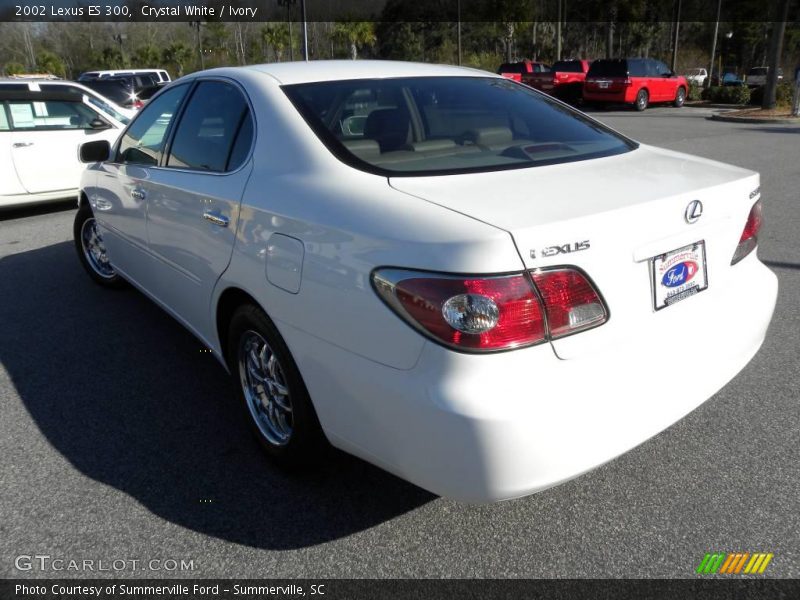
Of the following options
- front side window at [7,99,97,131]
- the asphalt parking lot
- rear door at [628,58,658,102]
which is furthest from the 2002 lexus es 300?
rear door at [628,58,658,102]

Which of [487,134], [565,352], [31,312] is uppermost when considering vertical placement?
[487,134]

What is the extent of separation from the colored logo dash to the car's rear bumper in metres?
0.51

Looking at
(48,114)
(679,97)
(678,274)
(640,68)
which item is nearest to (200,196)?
(678,274)

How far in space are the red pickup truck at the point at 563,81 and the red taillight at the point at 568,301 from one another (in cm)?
2711

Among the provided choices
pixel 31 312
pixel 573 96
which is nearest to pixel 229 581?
pixel 31 312

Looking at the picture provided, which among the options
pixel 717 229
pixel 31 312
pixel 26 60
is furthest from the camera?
pixel 26 60

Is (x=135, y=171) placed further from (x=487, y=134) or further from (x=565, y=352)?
(x=565, y=352)

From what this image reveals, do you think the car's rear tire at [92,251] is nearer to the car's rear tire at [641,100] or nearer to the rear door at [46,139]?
the rear door at [46,139]

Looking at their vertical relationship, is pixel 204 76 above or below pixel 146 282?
above

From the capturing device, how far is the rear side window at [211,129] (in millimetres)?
3064

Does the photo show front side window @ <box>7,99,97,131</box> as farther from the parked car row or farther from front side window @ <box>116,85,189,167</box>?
the parked car row

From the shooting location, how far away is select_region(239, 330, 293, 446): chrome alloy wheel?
283 cm

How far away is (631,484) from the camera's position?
2.76 meters

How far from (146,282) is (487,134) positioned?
234 cm
